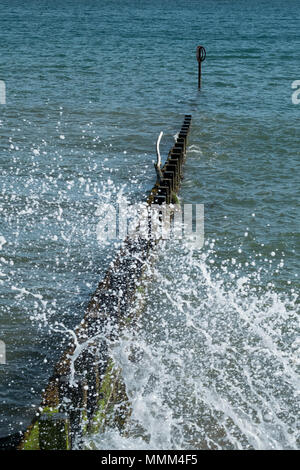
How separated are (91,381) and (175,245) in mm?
6891

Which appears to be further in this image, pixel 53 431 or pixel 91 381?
pixel 91 381

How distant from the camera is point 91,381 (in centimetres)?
1003

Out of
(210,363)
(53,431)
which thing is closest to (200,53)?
(210,363)

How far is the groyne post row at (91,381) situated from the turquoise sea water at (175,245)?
412 mm

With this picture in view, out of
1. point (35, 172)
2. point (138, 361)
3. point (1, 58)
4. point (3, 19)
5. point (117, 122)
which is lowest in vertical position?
point (138, 361)

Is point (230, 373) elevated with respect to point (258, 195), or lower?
lower

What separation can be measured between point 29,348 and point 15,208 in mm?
6918

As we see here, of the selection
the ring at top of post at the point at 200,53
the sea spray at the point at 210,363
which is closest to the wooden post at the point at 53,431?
the sea spray at the point at 210,363

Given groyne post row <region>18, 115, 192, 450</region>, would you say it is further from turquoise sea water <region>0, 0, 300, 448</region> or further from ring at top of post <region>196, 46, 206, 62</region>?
ring at top of post <region>196, 46, 206, 62</region>

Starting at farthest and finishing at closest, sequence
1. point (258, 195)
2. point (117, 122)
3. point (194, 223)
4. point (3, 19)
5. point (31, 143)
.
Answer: point (3, 19)
point (117, 122)
point (31, 143)
point (258, 195)
point (194, 223)

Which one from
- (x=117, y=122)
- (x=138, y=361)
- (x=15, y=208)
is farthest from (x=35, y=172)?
(x=138, y=361)

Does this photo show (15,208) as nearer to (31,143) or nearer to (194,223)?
(194,223)

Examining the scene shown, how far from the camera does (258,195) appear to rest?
20.7m

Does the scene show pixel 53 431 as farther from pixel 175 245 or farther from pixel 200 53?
pixel 200 53
